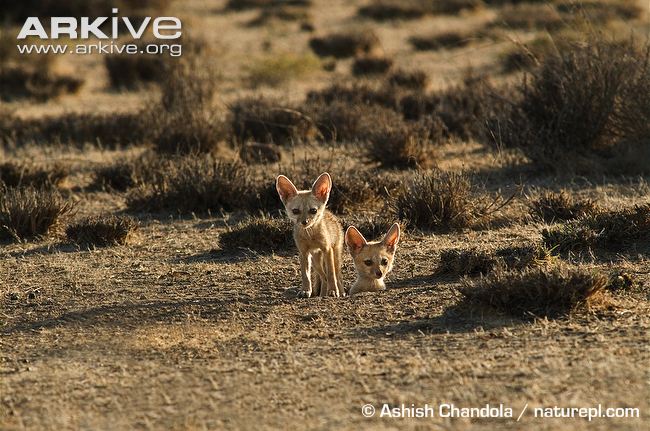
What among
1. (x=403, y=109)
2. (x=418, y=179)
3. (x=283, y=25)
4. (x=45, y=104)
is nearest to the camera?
(x=418, y=179)

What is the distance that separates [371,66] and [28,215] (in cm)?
1373

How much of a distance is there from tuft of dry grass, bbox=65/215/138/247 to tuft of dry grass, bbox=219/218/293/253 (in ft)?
3.55

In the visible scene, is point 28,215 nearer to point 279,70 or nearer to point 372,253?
point 372,253

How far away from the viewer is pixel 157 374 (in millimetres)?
6758

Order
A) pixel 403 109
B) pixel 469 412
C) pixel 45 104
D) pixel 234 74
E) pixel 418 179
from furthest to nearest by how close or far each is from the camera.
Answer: pixel 234 74 < pixel 45 104 < pixel 403 109 < pixel 418 179 < pixel 469 412

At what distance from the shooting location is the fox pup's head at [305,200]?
8.48 metres

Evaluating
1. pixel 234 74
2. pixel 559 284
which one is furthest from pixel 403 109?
pixel 559 284

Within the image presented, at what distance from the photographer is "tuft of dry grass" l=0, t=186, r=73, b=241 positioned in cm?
1140

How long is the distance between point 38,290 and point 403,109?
10.4m

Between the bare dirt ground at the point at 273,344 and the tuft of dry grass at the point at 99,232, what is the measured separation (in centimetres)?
14

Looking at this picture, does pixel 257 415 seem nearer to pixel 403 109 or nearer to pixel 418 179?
pixel 418 179

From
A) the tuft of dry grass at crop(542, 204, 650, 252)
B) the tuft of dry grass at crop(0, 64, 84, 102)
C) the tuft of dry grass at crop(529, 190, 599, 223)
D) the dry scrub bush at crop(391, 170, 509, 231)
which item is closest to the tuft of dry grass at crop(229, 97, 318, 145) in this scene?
the dry scrub bush at crop(391, 170, 509, 231)

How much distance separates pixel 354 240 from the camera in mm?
8930

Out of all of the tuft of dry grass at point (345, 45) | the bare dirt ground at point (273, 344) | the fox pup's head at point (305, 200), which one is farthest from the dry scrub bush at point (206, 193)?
the tuft of dry grass at point (345, 45)
